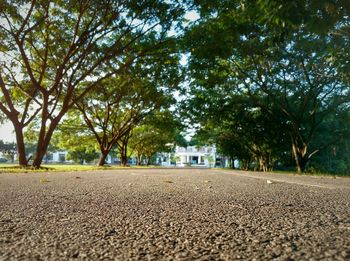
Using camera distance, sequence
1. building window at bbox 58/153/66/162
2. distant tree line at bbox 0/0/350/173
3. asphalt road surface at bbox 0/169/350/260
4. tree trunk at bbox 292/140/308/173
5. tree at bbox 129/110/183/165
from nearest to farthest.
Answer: asphalt road surface at bbox 0/169/350/260
distant tree line at bbox 0/0/350/173
tree trunk at bbox 292/140/308/173
tree at bbox 129/110/183/165
building window at bbox 58/153/66/162

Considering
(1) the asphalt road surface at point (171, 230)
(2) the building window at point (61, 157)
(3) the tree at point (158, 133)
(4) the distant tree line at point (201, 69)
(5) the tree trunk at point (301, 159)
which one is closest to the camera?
(1) the asphalt road surface at point (171, 230)

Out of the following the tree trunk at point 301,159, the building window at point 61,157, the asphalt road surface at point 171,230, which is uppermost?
the building window at point 61,157

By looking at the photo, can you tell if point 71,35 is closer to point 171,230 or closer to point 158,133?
point 171,230

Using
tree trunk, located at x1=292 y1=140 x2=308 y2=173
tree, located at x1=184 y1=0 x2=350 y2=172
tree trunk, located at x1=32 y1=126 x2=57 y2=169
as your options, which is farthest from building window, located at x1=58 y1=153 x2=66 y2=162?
tree trunk, located at x1=32 y1=126 x2=57 y2=169

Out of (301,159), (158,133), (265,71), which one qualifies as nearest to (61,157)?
(158,133)

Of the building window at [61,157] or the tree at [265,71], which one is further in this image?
the building window at [61,157]

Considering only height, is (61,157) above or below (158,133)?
below

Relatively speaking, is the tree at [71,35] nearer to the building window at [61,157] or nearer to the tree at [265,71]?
the tree at [265,71]

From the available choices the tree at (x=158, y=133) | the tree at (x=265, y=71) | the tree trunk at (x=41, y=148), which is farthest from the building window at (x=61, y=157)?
the tree trunk at (x=41, y=148)

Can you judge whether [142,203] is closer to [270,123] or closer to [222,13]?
[222,13]

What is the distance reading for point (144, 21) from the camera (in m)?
14.4

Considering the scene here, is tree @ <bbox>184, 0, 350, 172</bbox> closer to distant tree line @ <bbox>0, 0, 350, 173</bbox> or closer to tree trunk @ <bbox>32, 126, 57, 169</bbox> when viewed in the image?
distant tree line @ <bbox>0, 0, 350, 173</bbox>

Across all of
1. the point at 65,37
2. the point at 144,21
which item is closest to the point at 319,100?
the point at 144,21

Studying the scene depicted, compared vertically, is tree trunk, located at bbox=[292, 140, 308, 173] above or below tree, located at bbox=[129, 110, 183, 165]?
below
